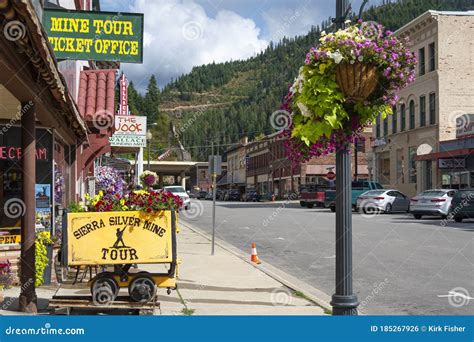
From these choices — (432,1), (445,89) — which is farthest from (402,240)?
(432,1)

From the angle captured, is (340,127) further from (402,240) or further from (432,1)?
(432,1)

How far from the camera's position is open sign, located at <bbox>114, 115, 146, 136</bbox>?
901 inches

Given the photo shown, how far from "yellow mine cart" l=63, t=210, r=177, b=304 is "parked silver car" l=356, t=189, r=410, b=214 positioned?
1057 inches

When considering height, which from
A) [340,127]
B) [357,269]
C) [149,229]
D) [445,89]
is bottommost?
[357,269]

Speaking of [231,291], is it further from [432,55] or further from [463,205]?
[432,55]

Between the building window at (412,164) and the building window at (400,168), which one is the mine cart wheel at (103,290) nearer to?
the building window at (412,164)

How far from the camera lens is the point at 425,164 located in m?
42.7

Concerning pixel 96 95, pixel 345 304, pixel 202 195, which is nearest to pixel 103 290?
pixel 345 304

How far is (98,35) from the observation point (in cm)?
1128

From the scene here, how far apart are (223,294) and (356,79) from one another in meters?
4.71

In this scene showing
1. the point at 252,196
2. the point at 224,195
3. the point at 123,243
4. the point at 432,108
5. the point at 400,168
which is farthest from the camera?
the point at 224,195

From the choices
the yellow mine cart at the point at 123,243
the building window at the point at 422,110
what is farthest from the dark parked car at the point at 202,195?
the yellow mine cart at the point at 123,243

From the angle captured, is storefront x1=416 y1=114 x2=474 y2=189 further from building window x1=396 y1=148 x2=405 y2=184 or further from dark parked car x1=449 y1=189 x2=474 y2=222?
dark parked car x1=449 y1=189 x2=474 y2=222

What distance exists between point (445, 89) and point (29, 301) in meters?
38.3
